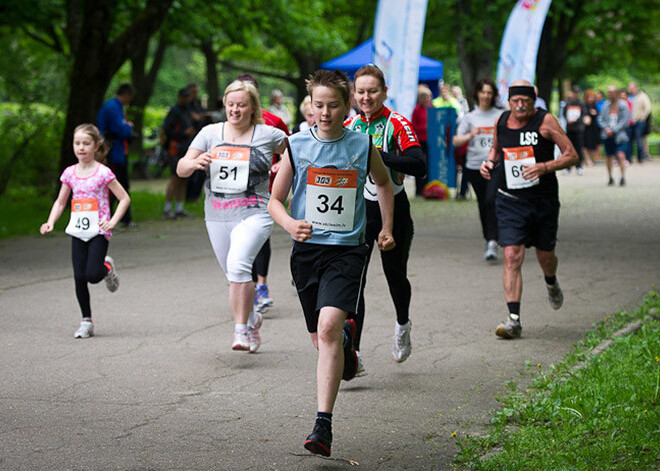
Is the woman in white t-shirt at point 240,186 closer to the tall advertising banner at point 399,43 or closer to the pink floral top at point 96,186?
the pink floral top at point 96,186

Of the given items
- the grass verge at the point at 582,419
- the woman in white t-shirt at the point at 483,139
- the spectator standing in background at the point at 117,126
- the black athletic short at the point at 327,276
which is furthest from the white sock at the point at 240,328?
the spectator standing in background at the point at 117,126

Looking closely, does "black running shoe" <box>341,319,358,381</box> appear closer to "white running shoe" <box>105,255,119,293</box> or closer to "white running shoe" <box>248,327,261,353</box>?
"white running shoe" <box>248,327,261,353</box>

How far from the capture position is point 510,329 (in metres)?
7.61

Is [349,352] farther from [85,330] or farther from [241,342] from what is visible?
[85,330]

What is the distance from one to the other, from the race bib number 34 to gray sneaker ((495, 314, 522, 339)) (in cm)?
278

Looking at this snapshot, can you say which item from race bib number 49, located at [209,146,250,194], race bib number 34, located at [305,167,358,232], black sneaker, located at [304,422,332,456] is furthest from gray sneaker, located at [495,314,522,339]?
black sneaker, located at [304,422,332,456]

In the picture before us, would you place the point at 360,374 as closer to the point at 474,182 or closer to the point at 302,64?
the point at 474,182

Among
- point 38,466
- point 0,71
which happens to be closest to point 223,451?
point 38,466

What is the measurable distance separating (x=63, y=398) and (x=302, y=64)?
32812 mm

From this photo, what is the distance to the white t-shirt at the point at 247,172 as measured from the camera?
7031 mm

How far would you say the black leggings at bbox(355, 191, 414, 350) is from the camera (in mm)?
6289

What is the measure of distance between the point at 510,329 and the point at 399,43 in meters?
8.95

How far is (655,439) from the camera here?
192 inches

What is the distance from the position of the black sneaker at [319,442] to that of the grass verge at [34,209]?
1075cm
